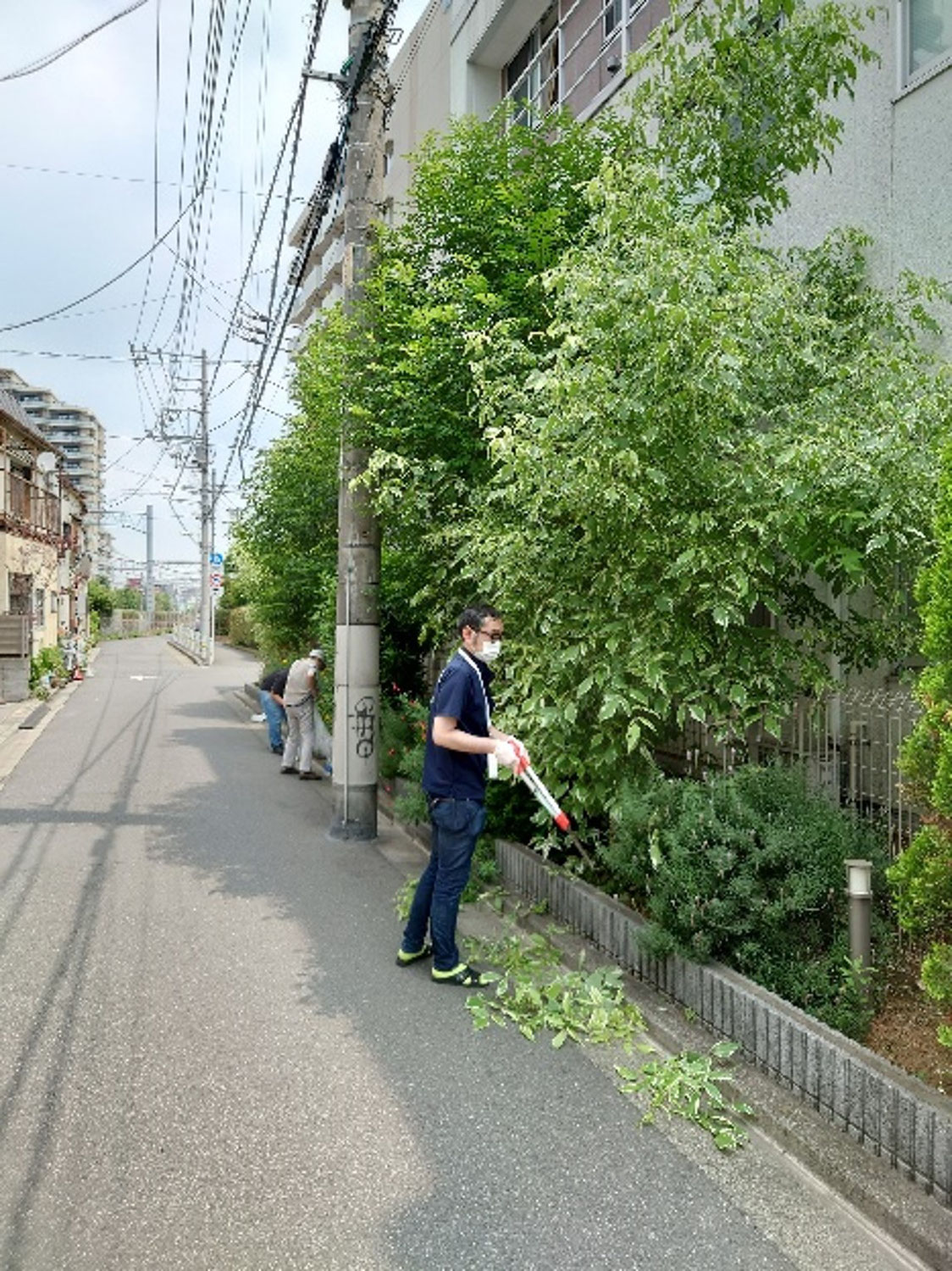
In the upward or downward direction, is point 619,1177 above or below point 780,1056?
below

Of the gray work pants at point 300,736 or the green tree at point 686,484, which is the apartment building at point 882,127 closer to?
the green tree at point 686,484

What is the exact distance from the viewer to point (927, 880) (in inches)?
120

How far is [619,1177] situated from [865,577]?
2.95 m

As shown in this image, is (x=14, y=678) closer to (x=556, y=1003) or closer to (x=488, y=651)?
(x=488, y=651)

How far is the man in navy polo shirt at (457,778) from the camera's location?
443cm

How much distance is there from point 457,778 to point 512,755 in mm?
586

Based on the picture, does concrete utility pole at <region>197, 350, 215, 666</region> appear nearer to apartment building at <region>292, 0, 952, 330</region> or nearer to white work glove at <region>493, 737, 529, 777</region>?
apartment building at <region>292, 0, 952, 330</region>

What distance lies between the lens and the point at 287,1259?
257 cm

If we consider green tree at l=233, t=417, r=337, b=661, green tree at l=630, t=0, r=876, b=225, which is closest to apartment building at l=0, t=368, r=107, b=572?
green tree at l=233, t=417, r=337, b=661

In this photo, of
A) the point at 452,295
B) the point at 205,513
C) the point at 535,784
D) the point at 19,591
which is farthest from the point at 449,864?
the point at 205,513

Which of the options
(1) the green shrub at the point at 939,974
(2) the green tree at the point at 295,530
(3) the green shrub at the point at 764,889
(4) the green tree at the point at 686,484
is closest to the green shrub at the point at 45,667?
(2) the green tree at the point at 295,530

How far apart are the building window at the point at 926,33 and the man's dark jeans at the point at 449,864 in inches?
226

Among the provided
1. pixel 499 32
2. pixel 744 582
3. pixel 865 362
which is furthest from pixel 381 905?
pixel 499 32

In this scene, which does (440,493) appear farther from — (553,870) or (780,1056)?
(780,1056)
